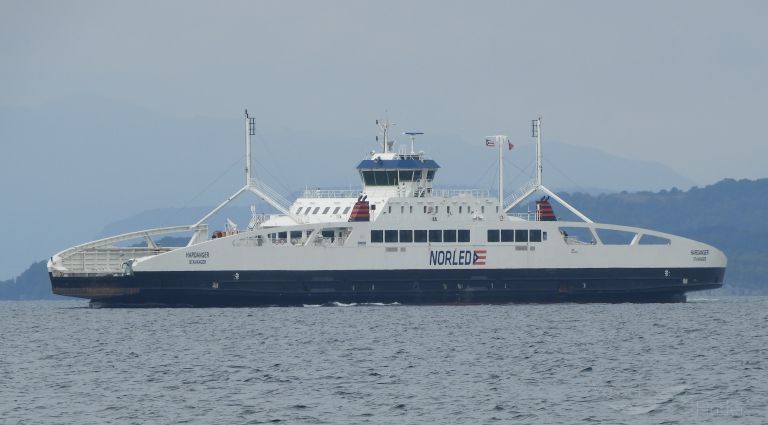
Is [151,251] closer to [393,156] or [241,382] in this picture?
[393,156]

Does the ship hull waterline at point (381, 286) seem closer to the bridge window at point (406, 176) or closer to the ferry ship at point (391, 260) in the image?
the ferry ship at point (391, 260)

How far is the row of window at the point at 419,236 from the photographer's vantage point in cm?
7362

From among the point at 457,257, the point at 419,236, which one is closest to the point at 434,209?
the point at 419,236

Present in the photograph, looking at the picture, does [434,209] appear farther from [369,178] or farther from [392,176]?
[369,178]

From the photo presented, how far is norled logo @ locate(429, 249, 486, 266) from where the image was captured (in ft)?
243

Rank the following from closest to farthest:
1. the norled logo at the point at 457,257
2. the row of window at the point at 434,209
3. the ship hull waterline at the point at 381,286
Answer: the ship hull waterline at the point at 381,286 → the norled logo at the point at 457,257 → the row of window at the point at 434,209

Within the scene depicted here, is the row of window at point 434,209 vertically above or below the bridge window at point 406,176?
below

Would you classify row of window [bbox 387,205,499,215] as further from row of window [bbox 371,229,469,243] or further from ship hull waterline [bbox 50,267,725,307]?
ship hull waterline [bbox 50,267,725,307]

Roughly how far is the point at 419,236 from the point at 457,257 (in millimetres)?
2089

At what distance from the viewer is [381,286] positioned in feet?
242

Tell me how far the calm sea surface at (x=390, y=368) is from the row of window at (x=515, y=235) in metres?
5.42

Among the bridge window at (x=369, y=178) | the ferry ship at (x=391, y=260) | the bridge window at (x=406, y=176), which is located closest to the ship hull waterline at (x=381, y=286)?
the ferry ship at (x=391, y=260)

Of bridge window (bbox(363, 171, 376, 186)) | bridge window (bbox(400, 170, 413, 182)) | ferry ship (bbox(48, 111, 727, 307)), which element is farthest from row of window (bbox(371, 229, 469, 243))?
bridge window (bbox(363, 171, 376, 186))

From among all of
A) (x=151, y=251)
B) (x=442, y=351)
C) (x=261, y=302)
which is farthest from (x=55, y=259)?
(x=442, y=351)
